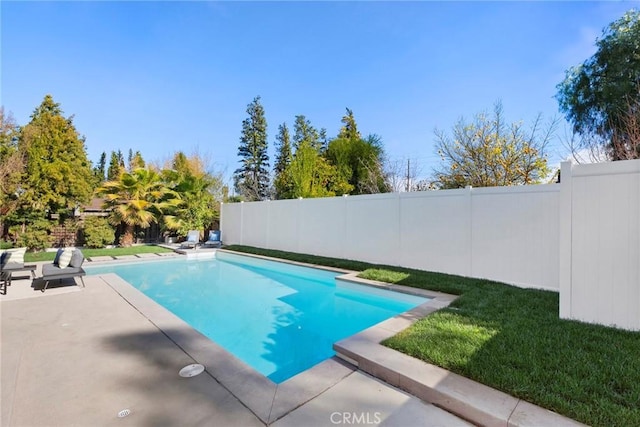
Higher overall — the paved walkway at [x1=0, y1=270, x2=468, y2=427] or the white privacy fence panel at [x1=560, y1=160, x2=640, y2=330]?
the white privacy fence panel at [x1=560, y1=160, x2=640, y2=330]

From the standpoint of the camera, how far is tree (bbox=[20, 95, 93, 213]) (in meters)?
13.6

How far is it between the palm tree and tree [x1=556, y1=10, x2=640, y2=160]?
19.5 metres

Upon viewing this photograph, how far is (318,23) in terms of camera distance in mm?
10680

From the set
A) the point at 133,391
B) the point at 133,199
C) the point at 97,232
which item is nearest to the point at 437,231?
the point at 133,391

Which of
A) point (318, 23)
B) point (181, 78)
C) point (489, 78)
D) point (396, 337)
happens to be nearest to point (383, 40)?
point (318, 23)

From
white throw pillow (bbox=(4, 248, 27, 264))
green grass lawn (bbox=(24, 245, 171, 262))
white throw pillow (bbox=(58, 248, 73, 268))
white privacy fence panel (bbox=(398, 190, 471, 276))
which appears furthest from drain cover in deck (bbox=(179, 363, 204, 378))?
green grass lawn (bbox=(24, 245, 171, 262))

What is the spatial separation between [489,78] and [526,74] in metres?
1.14

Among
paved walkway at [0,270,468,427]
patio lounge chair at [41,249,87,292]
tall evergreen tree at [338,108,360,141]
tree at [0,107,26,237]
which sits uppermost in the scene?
tall evergreen tree at [338,108,360,141]

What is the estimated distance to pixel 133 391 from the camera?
2906 mm

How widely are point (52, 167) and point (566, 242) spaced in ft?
61.1

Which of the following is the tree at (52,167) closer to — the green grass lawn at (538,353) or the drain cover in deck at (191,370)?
the drain cover in deck at (191,370)

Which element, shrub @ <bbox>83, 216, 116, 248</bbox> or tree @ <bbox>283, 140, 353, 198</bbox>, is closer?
shrub @ <bbox>83, 216, 116, 248</bbox>

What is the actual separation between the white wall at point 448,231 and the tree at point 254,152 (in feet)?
70.0

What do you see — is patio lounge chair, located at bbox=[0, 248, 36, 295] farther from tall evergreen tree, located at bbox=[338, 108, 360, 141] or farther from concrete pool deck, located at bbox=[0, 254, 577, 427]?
tall evergreen tree, located at bbox=[338, 108, 360, 141]
